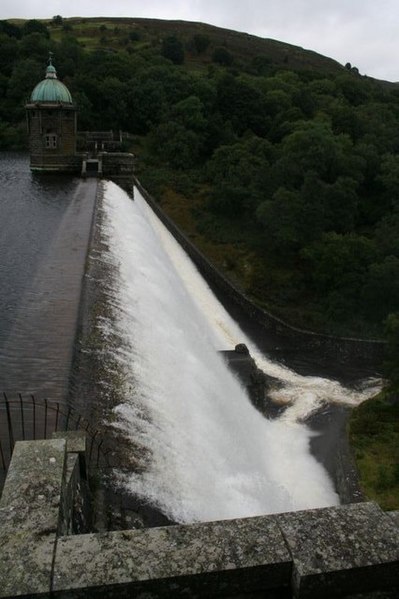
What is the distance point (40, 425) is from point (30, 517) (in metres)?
3.64

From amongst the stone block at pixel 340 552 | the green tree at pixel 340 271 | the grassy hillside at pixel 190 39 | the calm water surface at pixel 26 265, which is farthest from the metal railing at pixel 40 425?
the grassy hillside at pixel 190 39

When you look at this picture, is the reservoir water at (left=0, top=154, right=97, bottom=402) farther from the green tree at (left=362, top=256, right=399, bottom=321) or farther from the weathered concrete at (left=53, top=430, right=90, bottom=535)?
the green tree at (left=362, top=256, right=399, bottom=321)

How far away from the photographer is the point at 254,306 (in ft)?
85.5

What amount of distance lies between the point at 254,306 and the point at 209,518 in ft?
64.9

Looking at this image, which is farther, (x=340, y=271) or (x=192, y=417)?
(x=340, y=271)

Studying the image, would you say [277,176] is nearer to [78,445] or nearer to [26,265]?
[26,265]

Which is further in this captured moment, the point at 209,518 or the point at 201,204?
the point at 201,204

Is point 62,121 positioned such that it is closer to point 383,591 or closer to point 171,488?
point 171,488

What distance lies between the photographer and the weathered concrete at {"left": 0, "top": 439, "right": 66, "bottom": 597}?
10.4ft

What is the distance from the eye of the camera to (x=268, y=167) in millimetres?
35812

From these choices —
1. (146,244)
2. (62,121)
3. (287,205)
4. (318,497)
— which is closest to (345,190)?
(287,205)

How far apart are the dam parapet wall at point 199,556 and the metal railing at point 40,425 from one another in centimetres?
260

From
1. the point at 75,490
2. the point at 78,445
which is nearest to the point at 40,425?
the point at 78,445

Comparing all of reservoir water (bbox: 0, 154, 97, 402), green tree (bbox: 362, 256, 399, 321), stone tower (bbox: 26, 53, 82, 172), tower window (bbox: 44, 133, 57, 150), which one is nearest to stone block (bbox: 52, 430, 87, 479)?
reservoir water (bbox: 0, 154, 97, 402)
